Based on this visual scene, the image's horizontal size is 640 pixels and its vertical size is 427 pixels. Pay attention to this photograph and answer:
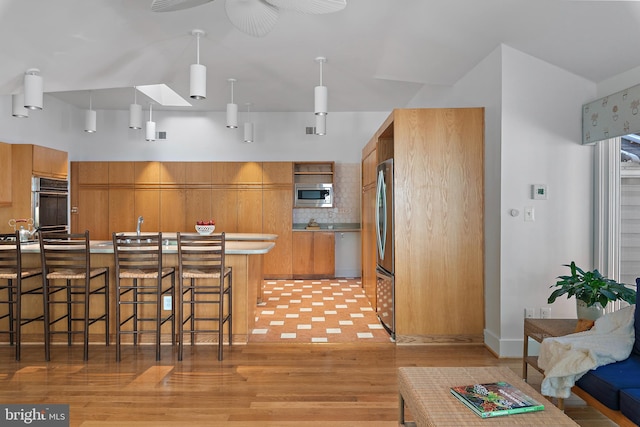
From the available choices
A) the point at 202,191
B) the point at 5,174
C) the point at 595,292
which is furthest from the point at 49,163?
the point at 595,292

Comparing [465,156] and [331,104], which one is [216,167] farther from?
[465,156]

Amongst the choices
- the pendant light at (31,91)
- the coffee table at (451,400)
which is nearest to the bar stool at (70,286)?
the pendant light at (31,91)

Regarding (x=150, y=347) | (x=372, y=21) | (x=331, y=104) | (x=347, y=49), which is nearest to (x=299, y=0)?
(x=372, y=21)

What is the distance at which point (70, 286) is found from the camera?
378 cm

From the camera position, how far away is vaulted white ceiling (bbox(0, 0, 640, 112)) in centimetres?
317

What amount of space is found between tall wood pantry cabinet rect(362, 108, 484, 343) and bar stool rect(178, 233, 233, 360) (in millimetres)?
1563

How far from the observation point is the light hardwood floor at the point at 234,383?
8.55 ft

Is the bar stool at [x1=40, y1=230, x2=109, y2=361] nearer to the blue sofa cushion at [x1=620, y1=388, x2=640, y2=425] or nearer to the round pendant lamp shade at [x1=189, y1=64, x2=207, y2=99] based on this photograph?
the round pendant lamp shade at [x1=189, y1=64, x2=207, y2=99]

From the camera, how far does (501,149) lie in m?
3.68

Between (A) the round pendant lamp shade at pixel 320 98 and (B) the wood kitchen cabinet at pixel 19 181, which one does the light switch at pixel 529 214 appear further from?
(B) the wood kitchen cabinet at pixel 19 181

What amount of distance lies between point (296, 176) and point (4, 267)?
477 centimetres

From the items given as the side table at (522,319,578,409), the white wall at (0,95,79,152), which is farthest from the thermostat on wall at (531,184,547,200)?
the white wall at (0,95,79,152)

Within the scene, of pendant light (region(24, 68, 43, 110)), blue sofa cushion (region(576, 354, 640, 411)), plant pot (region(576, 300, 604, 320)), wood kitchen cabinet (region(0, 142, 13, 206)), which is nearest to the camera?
blue sofa cushion (region(576, 354, 640, 411))

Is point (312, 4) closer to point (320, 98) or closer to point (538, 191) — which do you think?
point (320, 98)
